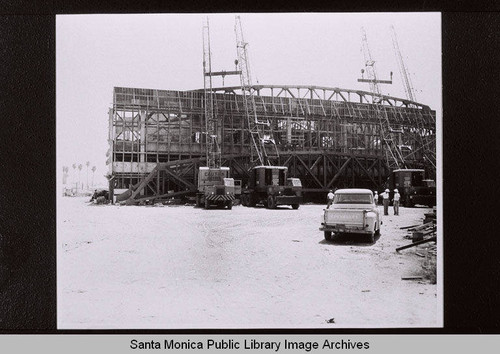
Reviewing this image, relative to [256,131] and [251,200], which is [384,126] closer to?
[256,131]

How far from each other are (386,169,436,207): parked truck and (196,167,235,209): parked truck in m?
2.27

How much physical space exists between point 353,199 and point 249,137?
1680 mm

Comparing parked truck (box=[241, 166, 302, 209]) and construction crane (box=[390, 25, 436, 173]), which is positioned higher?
construction crane (box=[390, 25, 436, 173])

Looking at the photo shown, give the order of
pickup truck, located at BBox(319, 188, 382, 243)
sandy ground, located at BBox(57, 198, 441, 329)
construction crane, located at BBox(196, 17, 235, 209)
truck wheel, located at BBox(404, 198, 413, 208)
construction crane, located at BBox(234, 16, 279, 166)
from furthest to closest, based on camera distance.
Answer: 1. construction crane, located at BBox(234, 16, 279, 166)
2. construction crane, located at BBox(196, 17, 235, 209)
3. pickup truck, located at BBox(319, 188, 382, 243)
4. truck wheel, located at BBox(404, 198, 413, 208)
5. sandy ground, located at BBox(57, 198, 441, 329)

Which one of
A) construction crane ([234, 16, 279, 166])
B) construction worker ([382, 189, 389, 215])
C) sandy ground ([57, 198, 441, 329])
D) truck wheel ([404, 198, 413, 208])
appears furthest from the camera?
construction crane ([234, 16, 279, 166])

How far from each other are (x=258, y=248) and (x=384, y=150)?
7.52 feet

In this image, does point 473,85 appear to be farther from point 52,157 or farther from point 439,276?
point 52,157

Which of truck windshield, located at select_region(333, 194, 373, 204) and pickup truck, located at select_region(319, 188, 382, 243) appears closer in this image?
pickup truck, located at select_region(319, 188, 382, 243)

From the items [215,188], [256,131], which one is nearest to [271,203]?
[215,188]

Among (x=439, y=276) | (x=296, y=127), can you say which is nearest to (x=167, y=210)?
(x=296, y=127)

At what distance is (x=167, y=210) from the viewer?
16.8 ft

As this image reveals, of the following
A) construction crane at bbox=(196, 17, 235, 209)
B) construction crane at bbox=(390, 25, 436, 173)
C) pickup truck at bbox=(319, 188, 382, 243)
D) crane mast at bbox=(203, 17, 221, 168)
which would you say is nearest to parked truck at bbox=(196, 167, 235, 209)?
construction crane at bbox=(196, 17, 235, 209)

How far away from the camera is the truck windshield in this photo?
4926mm

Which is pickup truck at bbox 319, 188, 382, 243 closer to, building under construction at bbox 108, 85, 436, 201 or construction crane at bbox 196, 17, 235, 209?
building under construction at bbox 108, 85, 436, 201
